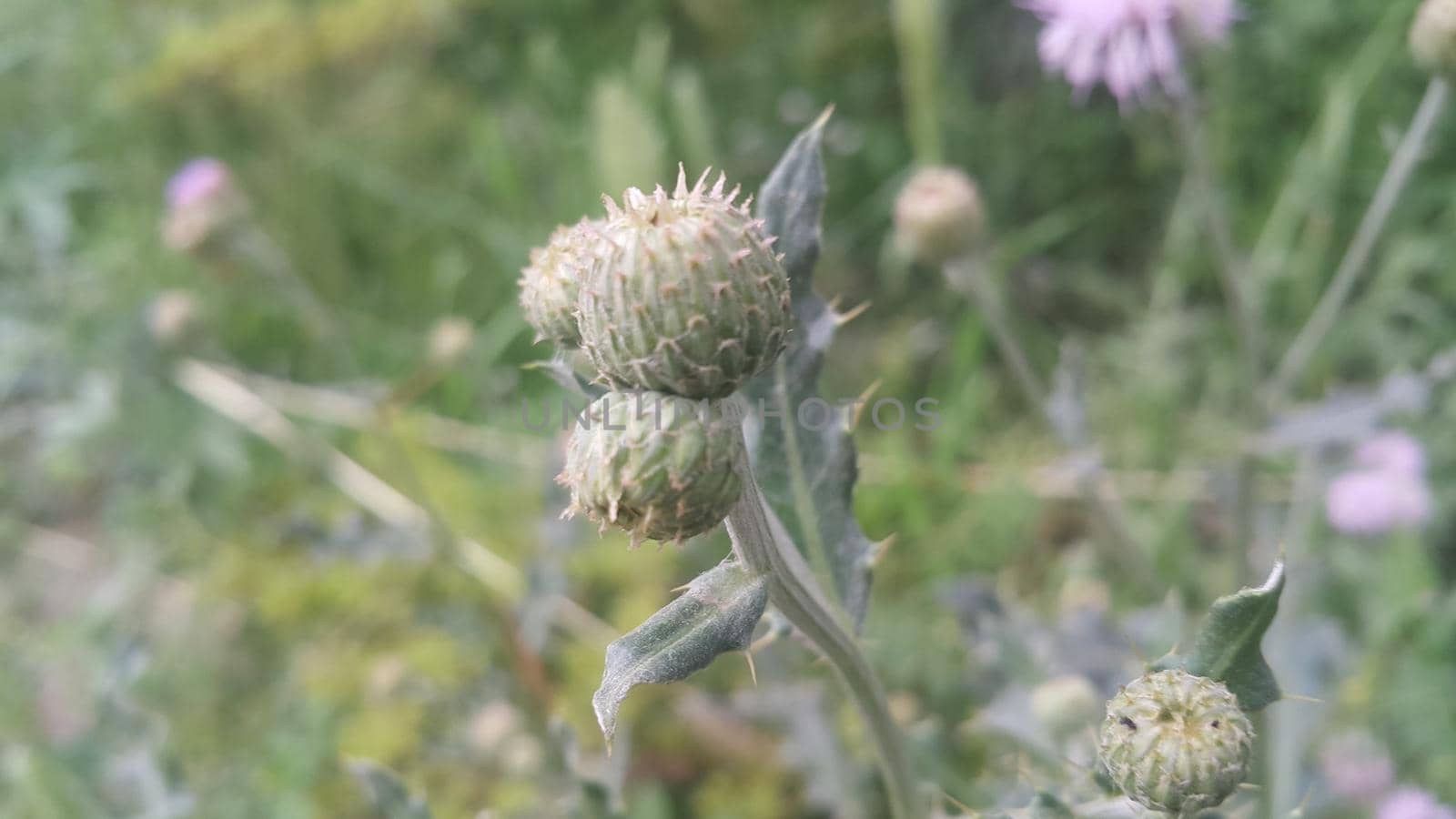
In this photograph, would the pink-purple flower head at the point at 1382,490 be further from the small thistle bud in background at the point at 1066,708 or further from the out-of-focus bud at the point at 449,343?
the out-of-focus bud at the point at 449,343

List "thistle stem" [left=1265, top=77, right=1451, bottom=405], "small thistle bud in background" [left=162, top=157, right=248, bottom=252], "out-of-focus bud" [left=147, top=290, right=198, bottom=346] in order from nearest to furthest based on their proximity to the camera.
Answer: "thistle stem" [left=1265, top=77, right=1451, bottom=405] → "out-of-focus bud" [left=147, top=290, right=198, bottom=346] → "small thistle bud in background" [left=162, top=157, right=248, bottom=252]

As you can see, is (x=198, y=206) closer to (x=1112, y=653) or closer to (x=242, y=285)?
(x=242, y=285)

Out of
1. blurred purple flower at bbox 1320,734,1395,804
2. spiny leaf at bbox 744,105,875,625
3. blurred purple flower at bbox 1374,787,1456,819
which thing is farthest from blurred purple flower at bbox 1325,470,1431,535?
spiny leaf at bbox 744,105,875,625

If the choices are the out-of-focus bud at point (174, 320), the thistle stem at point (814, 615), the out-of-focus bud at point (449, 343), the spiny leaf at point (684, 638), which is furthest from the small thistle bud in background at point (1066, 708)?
the out-of-focus bud at point (174, 320)

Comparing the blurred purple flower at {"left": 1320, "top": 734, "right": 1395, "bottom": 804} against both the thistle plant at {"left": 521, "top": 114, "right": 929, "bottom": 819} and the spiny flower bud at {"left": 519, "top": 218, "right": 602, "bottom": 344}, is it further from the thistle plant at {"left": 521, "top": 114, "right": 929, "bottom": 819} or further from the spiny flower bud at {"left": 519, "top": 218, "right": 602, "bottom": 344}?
the spiny flower bud at {"left": 519, "top": 218, "right": 602, "bottom": 344}

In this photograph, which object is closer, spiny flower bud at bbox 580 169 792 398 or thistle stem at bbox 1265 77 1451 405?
A: spiny flower bud at bbox 580 169 792 398

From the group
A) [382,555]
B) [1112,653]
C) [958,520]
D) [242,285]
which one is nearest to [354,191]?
[242,285]
